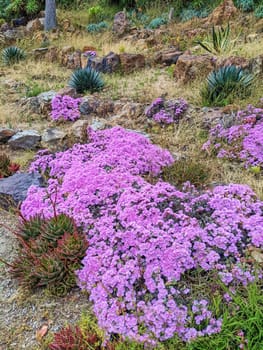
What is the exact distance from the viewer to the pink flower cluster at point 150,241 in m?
2.73

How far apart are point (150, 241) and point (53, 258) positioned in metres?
0.84

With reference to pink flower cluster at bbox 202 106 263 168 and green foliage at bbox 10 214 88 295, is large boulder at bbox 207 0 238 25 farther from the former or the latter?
green foliage at bbox 10 214 88 295

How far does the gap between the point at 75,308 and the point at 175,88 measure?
554cm

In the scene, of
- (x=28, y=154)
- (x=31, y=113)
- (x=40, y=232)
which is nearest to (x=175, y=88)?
(x=31, y=113)

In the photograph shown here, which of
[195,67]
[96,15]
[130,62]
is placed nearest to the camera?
[195,67]

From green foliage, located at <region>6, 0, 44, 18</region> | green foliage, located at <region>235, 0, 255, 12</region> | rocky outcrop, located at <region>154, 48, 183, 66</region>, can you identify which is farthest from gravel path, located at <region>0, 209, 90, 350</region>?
green foliage, located at <region>6, 0, 44, 18</region>

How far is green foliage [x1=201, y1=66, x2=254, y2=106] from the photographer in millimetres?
6547

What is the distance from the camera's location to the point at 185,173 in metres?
4.50

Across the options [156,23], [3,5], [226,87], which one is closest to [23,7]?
[3,5]

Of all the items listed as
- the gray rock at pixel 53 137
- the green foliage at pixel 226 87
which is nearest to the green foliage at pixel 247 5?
the green foliage at pixel 226 87

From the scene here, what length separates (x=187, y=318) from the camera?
271 centimetres

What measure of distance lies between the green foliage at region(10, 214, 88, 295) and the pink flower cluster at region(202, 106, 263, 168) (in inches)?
97.4

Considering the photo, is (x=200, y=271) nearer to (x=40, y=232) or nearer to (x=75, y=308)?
(x=75, y=308)

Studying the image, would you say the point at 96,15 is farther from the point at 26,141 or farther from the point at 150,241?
the point at 150,241
